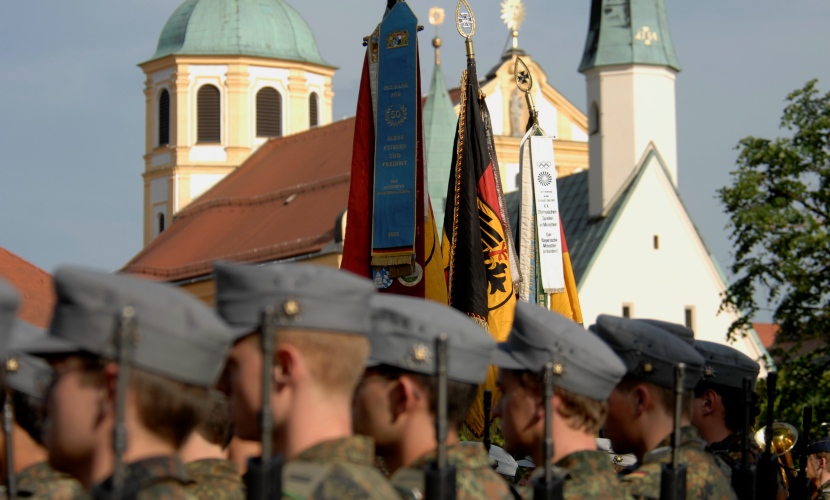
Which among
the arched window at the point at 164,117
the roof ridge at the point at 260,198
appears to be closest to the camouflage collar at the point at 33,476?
the roof ridge at the point at 260,198

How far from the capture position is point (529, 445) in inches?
206

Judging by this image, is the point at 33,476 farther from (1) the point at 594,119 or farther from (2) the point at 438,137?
(1) the point at 594,119

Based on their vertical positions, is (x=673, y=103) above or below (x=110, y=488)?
above

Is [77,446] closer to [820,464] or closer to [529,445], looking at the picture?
[529,445]

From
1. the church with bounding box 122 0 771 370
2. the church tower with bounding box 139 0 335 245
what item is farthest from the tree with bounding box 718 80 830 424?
the church tower with bounding box 139 0 335 245

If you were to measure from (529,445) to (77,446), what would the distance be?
5.71ft

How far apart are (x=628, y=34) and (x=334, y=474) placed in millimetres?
39978

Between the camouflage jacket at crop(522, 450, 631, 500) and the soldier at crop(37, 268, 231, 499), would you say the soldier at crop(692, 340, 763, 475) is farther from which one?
the soldier at crop(37, 268, 231, 499)

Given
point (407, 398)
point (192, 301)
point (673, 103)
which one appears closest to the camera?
point (192, 301)

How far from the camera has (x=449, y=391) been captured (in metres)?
4.88

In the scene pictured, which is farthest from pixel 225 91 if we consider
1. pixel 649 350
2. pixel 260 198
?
pixel 649 350

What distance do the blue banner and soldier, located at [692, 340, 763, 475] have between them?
13.7ft

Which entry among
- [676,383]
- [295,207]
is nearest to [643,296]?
[295,207]

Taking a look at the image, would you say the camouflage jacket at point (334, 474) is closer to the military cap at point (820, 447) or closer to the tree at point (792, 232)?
the military cap at point (820, 447)
